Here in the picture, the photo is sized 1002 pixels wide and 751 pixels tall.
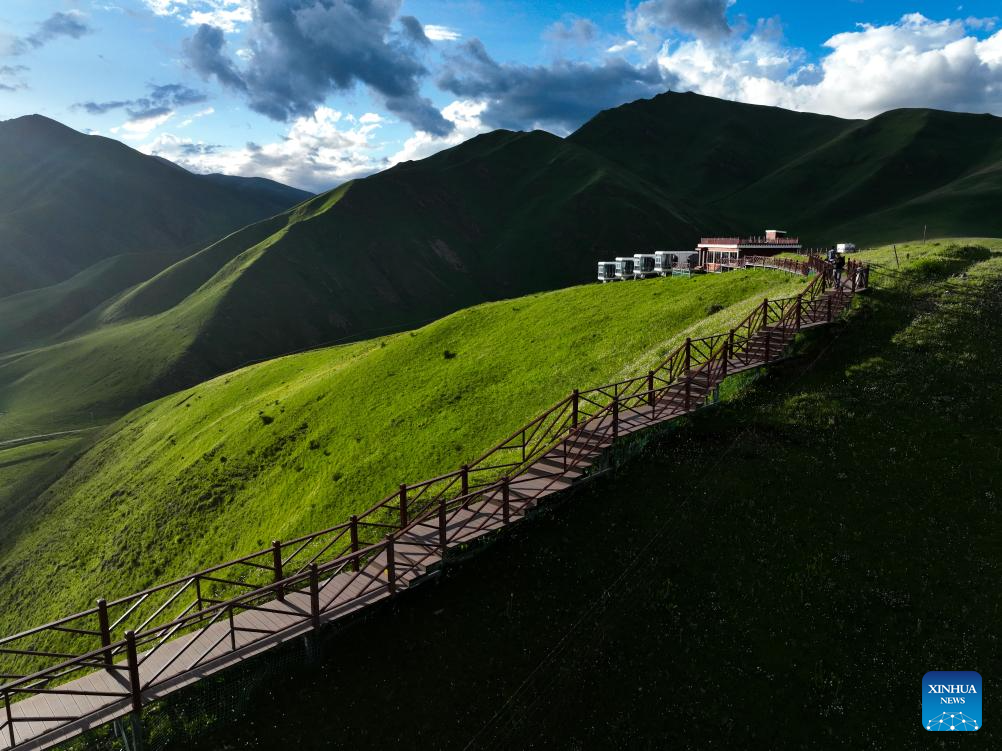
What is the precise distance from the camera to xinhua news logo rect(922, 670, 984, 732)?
13.4m

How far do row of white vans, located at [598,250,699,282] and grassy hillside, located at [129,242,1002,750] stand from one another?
72.4 m

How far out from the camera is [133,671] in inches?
487

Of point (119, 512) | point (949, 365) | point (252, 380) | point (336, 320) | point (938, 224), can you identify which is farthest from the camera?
point (938, 224)

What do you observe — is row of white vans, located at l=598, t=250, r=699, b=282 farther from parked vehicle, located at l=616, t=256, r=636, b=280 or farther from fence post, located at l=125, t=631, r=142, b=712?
fence post, located at l=125, t=631, r=142, b=712

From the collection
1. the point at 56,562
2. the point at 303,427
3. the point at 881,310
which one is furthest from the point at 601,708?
the point at 56,562

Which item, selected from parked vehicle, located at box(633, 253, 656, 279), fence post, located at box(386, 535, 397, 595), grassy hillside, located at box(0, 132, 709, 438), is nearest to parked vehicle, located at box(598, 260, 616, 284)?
parked vehicle, located at box(633, 253, 656, 279)

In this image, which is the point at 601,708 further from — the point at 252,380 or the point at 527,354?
the point at 252,380

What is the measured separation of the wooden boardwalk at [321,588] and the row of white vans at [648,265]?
234ft

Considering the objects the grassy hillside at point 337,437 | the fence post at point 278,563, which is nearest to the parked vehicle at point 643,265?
the grassy hillside at point 337,437

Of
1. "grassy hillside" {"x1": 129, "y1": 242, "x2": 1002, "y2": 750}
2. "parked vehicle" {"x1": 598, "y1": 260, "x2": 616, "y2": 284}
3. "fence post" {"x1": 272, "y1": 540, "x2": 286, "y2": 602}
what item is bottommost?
"grassy hillside" {"x1": 129, "y1": 242, "x2": 1002, "y2": 750}

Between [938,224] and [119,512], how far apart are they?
218266 mm

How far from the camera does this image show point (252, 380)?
59.7 meters

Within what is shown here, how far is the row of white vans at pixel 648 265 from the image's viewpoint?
316ft

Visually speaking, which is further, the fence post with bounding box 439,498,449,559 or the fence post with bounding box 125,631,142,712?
the fence post with bounding box 439,498,449,559
